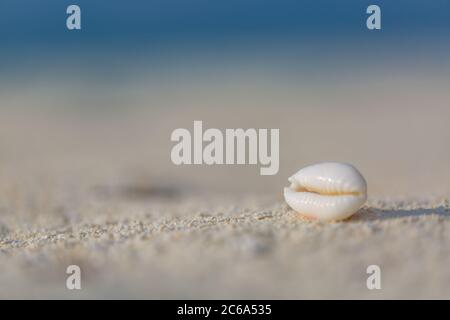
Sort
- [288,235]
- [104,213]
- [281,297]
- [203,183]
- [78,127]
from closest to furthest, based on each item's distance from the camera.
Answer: [281,297], [288,235], [104,213], [203,183], [78,127]

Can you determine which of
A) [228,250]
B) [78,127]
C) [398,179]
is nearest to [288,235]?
[228,250]

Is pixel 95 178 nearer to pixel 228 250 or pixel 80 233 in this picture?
pixel 80 233

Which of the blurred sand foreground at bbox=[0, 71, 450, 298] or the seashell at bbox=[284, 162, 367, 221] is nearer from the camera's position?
the blurred sand foreground at bbox=[0, 71, 450, 298]

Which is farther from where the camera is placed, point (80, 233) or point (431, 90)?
point (431, 90)

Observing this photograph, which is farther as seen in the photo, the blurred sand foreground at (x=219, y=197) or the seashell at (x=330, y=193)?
the seashell at (x=330, y=193)
